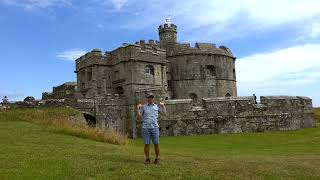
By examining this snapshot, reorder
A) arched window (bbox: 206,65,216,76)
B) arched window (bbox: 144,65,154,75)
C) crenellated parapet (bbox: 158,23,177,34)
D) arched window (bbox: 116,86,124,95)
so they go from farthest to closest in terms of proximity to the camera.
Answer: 1. crenellated parapet (bbox: 158,23,177,34)
2. arched window (bbox: 206,65,216,76)
3. arched window (bbox: 116,86,124,95)
4. arched window (bbox: 144,65,154,75)

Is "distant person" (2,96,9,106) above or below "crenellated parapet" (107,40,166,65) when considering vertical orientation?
below

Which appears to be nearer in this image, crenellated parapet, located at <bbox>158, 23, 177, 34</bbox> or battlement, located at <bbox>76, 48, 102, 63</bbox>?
battlement, located at <bbox>76, 48, 102, 63</bbox>

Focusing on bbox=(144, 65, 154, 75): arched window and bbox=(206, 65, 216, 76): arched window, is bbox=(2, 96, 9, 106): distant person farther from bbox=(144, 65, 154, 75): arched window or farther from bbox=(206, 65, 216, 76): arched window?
bbox=(206, 65, 216, 76): arched window

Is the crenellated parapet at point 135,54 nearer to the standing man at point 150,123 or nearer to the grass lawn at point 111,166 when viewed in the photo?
the grass lawn at point 111,166

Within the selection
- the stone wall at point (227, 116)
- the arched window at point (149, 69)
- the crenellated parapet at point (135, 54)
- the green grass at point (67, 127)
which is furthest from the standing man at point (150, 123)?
the arched window at point (149, 69)

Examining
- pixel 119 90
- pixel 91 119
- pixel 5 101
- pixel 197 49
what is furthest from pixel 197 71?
pixel 5 101

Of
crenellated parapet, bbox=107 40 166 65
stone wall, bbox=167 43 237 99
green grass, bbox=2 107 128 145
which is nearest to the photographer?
green grass, bbox=2 107 128 145

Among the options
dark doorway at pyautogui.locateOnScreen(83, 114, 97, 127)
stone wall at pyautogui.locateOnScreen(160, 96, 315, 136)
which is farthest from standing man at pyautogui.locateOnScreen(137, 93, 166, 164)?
dark doorway at pyautogui.locateOnScreen(83, 114, 97, 127)

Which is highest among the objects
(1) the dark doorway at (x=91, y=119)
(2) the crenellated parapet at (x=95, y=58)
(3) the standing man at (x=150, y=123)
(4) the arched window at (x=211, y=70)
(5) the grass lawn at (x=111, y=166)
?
(2) the crenellated parapet at (x=95, y=58)

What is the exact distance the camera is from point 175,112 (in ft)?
112

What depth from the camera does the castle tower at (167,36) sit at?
46.0 metres

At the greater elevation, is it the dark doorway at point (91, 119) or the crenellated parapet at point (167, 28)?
the crenellated parapet at point (167, 28)

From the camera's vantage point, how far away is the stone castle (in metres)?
33.7

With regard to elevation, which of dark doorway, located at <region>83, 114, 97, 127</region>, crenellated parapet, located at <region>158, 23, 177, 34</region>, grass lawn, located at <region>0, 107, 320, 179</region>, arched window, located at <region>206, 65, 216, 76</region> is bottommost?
grass lawn, located at <region>0, 107, 320, 179</region>
